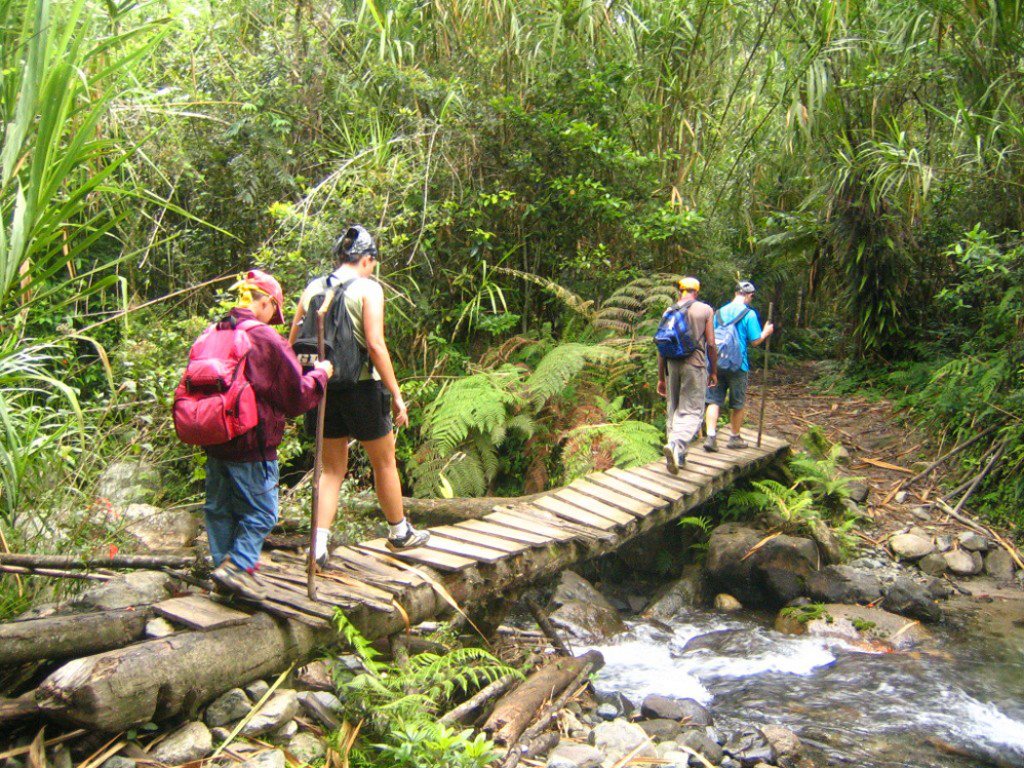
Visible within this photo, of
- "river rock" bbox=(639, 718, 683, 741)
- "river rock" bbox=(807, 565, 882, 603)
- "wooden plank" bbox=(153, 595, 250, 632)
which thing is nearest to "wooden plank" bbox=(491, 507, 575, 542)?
"river rock" bbox=(639, 718, 683, 741)

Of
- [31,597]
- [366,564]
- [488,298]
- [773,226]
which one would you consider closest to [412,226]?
[488,298]

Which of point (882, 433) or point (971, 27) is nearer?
point (971, 27)

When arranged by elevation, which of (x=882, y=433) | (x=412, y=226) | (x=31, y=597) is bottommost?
(x=882, y=433)

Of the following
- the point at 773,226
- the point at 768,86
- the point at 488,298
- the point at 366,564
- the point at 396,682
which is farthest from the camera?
the point at 773,226

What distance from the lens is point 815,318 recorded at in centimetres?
1489

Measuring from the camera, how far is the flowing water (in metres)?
4.60

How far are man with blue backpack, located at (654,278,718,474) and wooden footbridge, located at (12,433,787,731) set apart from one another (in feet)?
1.30

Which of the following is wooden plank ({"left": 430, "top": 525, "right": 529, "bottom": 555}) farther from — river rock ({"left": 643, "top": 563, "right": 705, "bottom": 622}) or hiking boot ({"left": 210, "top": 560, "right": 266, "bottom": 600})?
river rock ({"left": 643, "top": 563, "right": 705, "bottom": 622})

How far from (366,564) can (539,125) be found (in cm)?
540

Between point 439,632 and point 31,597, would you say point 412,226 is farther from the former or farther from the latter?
point 31,597

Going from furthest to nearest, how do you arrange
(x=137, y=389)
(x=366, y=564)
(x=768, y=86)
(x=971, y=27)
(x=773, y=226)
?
1. (x=773, y=226)
2. (x=768, y=86)
3. (x=971, y=27)
4. (x=137, y=389)
5. (x=366, y=564)

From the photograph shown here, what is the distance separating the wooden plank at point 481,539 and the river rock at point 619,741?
3.25ft

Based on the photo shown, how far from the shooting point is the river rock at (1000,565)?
6.98 metres

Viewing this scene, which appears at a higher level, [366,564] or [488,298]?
[488,298]
